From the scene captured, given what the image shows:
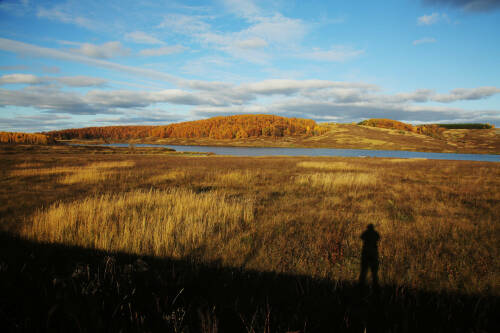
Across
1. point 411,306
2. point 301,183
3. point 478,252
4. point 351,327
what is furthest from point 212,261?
point 301,183

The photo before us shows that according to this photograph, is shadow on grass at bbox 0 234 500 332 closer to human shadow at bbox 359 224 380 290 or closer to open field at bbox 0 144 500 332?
open field at bbox 0 144 500 332

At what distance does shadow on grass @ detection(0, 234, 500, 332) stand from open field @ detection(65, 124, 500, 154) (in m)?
120

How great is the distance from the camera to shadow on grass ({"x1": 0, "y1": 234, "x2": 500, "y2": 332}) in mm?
2451

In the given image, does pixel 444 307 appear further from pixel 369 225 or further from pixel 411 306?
pixel 369 225

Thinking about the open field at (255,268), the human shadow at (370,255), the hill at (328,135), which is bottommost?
the human shadow at (370,255)

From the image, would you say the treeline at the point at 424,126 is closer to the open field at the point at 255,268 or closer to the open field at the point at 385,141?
the open field at the point at 385,141

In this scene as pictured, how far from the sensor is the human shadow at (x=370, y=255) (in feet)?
12.9

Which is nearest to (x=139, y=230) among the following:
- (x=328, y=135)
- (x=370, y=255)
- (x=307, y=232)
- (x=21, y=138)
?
(x=307, y=232)

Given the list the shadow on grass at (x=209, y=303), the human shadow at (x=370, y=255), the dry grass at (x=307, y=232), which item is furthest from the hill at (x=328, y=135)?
the shadow on grass at (x=209, y=303)

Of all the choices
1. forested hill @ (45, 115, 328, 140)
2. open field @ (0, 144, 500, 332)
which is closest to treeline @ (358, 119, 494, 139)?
forested hill @ (45, 115, 328, 140)

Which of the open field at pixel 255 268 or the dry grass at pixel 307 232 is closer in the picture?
the open field at pixel 255 268

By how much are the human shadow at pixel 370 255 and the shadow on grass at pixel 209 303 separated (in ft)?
1.05

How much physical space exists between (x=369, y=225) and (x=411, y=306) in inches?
134

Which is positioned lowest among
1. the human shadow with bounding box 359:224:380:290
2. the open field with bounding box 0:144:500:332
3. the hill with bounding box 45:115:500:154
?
the human shadow with bounding box 359:224:380:290
